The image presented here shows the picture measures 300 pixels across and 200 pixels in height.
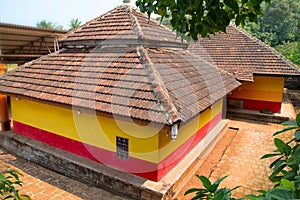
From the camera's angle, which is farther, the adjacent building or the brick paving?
the adjacent building

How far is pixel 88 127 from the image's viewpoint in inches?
281

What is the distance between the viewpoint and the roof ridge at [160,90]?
5.30 metres

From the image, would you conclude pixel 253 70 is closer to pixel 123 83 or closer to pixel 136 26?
pixel 136 26

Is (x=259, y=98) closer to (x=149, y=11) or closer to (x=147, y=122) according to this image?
(x=147, y=122)

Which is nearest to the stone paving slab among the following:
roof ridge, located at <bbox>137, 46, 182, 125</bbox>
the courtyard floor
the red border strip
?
the courtyard floor

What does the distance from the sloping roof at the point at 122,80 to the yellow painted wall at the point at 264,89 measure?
17.3ft

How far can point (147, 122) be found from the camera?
5430 mm

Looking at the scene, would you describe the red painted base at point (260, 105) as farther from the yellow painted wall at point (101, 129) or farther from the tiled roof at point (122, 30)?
the tiled roof at point (122, 30)

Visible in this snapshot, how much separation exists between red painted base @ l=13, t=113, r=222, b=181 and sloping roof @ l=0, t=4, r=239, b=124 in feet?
5.06

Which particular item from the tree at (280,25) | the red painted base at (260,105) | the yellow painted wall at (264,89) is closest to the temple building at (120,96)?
the yellow painted wall at (264,89)

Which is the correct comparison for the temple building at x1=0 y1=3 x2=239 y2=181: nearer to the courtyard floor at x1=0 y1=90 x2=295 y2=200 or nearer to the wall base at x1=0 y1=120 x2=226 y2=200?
the wall base at x1=0 y1=120 x2=226 y2=200

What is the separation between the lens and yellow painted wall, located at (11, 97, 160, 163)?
6.18 metres

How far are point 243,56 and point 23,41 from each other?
13849 mm

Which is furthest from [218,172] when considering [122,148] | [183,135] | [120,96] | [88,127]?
[88,127]
